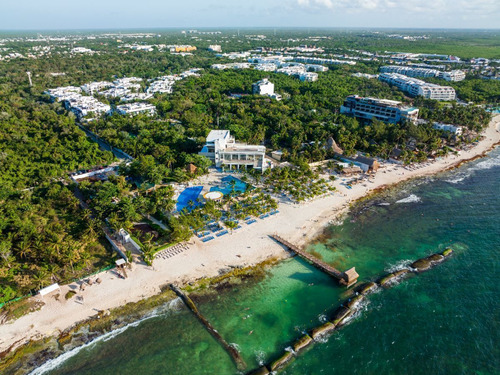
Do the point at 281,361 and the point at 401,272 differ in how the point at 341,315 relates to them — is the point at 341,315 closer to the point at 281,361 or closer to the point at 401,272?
the point at 281,361

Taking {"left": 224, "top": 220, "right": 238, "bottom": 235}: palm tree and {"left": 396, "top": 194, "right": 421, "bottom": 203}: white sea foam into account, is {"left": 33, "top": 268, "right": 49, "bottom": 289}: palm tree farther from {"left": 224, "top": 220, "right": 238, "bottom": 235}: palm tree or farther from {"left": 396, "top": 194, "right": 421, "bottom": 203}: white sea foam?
{"left": 396, "top": 194, "right": 421, "bottom": 203}: white sea foam

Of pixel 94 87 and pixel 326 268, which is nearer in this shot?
pixel 326 268

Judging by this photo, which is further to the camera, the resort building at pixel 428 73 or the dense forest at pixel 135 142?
the resort building at pixel 428 73

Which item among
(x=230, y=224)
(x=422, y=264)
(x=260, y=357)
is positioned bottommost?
(x=260, y=357)

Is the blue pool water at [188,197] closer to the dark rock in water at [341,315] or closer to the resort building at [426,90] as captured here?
the dark rock in water at [341,315]

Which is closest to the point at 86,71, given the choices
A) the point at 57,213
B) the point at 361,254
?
the point at 57,213

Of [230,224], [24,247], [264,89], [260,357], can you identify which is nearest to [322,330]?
[260,357]

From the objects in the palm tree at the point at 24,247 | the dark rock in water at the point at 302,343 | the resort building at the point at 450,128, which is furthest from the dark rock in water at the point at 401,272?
the resort building at the point at 450,128

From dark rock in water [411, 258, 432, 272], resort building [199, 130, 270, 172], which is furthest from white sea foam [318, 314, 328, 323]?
resort building [199, 130, 270, 172]
